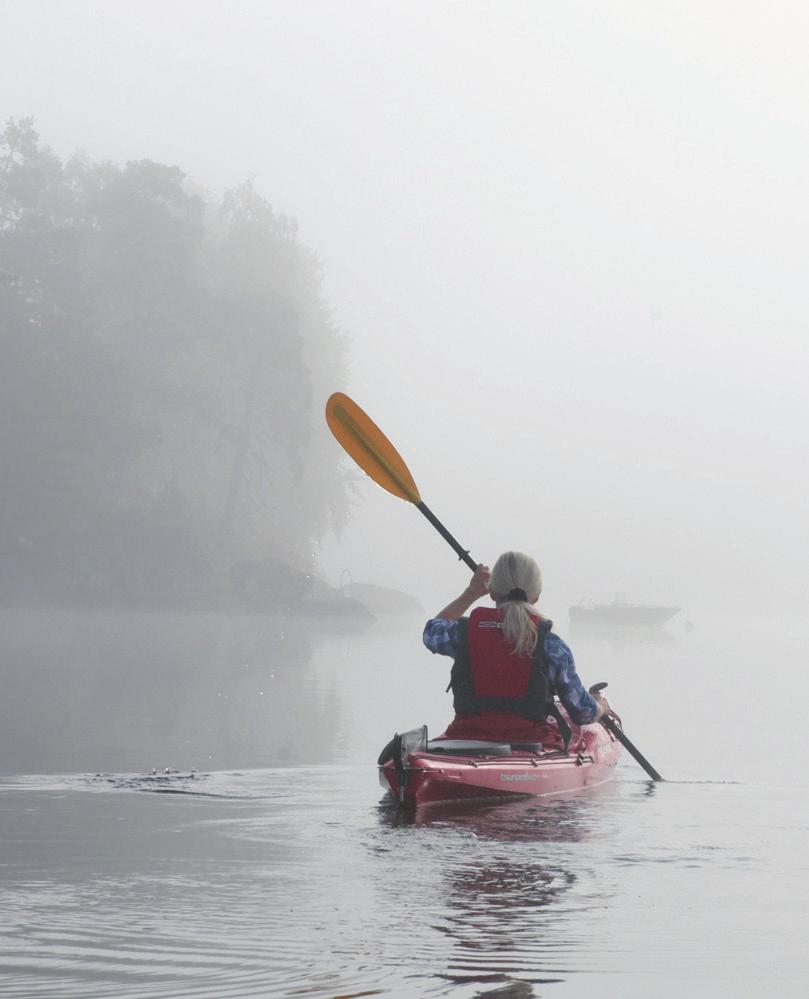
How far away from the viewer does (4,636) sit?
2800 centimetres

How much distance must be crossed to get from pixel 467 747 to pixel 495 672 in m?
0.42

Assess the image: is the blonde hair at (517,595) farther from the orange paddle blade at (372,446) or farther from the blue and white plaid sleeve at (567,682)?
the orange paddle blade at (372,446)

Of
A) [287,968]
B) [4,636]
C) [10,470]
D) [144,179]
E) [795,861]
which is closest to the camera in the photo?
[287,968]

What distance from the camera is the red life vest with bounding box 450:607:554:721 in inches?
318

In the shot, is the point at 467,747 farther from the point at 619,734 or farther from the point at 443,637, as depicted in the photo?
the point at 619,734

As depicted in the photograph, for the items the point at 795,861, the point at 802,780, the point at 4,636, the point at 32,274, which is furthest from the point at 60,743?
the point at 32,274

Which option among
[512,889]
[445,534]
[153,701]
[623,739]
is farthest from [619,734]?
[153,701]

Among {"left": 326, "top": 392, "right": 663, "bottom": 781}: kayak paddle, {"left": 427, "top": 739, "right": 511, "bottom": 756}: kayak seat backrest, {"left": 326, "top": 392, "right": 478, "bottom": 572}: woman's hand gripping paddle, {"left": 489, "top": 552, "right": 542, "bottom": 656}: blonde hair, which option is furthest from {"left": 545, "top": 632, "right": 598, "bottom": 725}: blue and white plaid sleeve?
{"left": 326, "top": 392, "right": 478, "bottom": 572}: woman's hand gripping paddle

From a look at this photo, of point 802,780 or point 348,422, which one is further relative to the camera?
point 802,780

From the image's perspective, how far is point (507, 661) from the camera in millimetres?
8094

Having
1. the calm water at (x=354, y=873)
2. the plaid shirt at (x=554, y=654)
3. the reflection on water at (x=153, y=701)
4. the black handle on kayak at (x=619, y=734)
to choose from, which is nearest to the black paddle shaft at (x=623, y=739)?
the black handle on kayak at (x=619, y=734)

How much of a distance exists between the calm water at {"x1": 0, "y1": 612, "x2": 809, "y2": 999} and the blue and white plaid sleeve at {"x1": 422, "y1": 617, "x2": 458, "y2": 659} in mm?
896

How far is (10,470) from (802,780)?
31.5 metres

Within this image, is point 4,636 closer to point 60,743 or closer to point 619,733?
point 60,743
